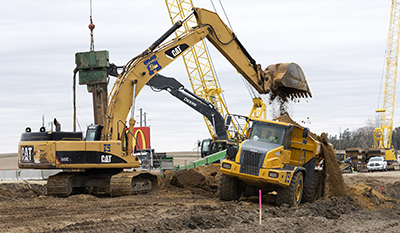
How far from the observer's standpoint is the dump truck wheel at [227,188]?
16.7 metres

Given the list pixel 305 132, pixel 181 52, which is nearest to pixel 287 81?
pixel 305 132

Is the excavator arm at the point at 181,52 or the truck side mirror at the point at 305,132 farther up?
the excavator arm at the point at 181,52

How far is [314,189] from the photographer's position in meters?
17.7

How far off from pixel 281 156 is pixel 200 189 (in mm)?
5085

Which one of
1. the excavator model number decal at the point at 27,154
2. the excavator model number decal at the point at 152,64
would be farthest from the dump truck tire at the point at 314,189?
the excavator model number decal at the point at 27,154

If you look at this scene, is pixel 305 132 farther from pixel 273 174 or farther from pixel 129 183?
pixel 129 183

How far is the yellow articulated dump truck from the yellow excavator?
3.79m

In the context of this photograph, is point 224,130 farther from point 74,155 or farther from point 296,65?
point 74,155

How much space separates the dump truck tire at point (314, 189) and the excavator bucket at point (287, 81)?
4.19 m

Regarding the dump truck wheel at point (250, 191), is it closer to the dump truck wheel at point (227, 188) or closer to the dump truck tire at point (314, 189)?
the dump truck wheel at point (227, 188)

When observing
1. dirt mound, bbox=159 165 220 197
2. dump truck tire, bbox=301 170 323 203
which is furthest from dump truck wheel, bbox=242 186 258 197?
dirt mound, bbox=159 165 220 197

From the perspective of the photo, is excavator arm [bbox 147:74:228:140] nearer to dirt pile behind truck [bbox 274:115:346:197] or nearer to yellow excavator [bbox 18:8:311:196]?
yellow excavator [bbox 18:8:311:196]

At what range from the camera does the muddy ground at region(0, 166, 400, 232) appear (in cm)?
1173

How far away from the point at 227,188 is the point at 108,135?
15.6 ft
